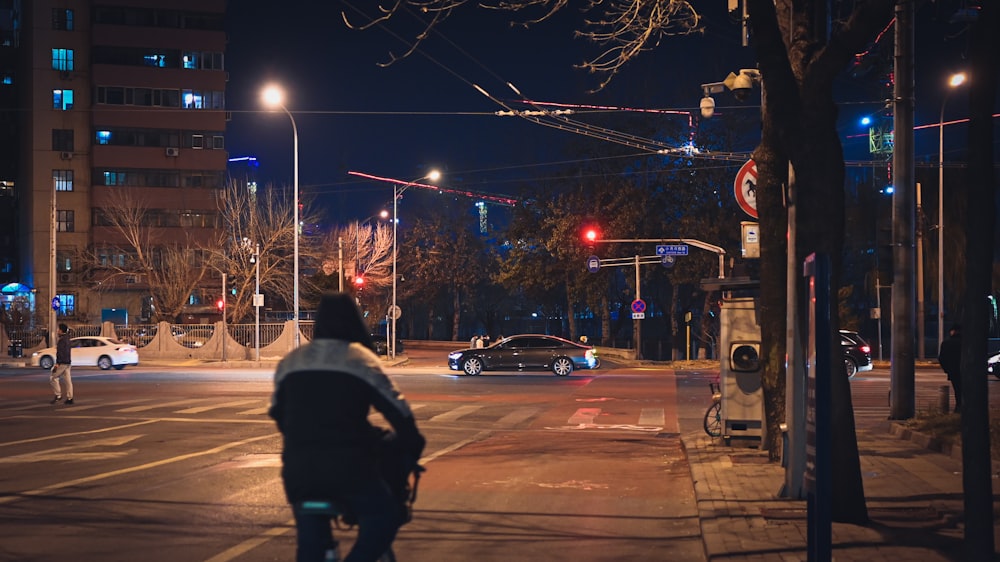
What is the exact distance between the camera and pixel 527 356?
1433 inches

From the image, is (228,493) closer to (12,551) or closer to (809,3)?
(12,551)

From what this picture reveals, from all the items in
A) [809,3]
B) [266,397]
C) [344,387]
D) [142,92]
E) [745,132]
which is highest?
[142,92]

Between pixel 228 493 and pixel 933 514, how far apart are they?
7153mm

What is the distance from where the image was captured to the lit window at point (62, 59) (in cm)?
6788

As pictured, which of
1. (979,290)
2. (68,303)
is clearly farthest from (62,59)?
(979,290)

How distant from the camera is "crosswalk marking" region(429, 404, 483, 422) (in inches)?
794

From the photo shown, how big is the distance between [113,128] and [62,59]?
18.3 ft

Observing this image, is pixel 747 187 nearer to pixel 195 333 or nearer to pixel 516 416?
pixel 516 416

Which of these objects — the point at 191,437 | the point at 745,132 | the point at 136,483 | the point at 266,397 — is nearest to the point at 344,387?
the point at 136,483

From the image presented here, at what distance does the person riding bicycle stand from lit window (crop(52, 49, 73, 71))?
7084 centimetres

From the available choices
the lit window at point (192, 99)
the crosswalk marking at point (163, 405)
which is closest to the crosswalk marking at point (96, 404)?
the crosswalk marking at point (163, 405)

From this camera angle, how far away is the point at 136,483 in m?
11.7

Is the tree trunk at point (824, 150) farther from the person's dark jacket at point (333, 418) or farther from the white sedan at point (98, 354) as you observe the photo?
the white sedan at point (98, 354)

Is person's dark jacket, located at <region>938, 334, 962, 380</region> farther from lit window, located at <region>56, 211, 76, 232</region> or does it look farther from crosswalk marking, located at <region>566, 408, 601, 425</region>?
lit window, located at <region>56, 211, 76, 232</region>
